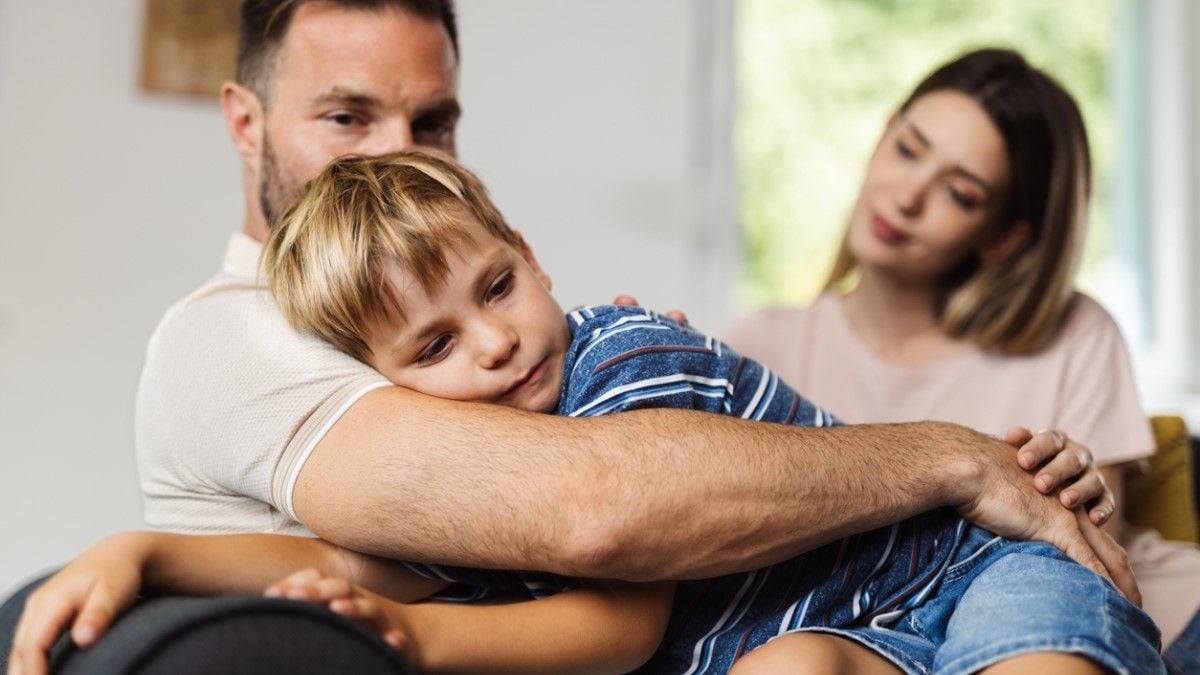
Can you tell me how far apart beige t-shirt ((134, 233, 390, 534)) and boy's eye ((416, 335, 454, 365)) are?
0.07 meters

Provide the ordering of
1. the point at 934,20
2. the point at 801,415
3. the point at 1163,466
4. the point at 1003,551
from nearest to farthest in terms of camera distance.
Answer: the point at 1003,551 → the point at 801,415 → the point at 1163,466 → the point at 934,20

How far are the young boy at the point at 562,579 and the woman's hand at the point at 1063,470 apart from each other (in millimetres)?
90

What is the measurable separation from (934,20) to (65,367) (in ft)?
9.35

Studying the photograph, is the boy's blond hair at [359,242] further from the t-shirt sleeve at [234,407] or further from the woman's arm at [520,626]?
the woman's arm at [520,626]

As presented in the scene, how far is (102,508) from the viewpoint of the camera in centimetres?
293

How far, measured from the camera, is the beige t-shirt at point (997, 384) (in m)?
2.11

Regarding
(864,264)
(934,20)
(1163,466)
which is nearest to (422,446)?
(864,264)

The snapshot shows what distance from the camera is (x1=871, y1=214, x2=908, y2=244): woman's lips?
220 centimetres

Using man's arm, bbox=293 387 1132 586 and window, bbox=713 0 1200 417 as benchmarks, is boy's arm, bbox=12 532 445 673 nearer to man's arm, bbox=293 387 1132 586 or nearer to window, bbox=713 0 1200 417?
man's arm, bbox=293 387 1132 586

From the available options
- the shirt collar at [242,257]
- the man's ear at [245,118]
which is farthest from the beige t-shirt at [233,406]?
the man's ear at [245,118]

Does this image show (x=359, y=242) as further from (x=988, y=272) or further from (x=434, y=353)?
(x=988, y=272)

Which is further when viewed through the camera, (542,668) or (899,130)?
(899,130)

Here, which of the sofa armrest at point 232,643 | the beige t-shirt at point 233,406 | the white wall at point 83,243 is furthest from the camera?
the white wall at point 83,243

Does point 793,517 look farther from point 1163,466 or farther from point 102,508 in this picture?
point 102,508
